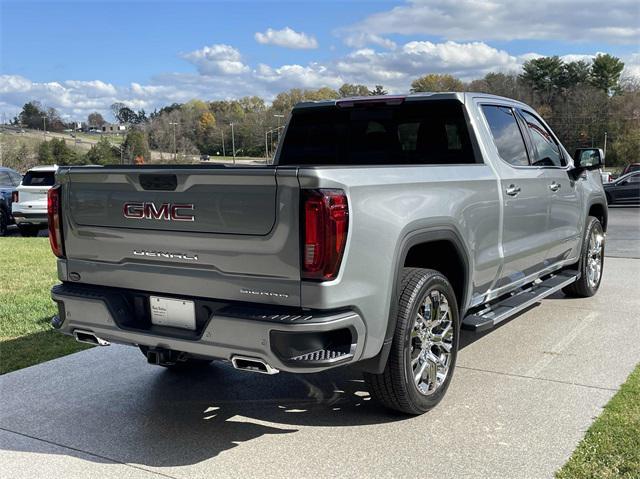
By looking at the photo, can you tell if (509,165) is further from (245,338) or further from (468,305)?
(245,338)

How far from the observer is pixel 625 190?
2448 centimetres

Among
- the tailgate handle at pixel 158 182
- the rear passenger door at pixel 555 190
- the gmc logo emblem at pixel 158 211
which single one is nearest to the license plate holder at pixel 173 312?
the gmc logo emblem at pixel 158 211

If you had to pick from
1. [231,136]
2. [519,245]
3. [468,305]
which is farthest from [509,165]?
[231,136]

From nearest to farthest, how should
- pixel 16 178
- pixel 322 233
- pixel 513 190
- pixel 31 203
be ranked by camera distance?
pixel 322 233 → pixel 513 190 → pixel 31 203 → pixel 16 178

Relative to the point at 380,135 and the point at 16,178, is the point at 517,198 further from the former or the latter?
the point at 16,178

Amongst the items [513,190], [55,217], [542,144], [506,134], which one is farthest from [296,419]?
[542,144]

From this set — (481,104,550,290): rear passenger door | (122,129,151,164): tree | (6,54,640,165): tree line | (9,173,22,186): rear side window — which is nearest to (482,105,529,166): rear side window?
(481,104,550,290): rear passenger door

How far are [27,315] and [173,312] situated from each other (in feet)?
12.6

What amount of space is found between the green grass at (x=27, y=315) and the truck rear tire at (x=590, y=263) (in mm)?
5133

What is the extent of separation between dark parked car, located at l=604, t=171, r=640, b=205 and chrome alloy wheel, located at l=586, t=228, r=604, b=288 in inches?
738

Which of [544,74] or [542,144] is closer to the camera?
[542,144]

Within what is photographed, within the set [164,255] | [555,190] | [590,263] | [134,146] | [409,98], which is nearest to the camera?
[164,255]

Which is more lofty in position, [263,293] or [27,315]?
[263,293]

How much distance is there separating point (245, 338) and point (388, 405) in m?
1.16
